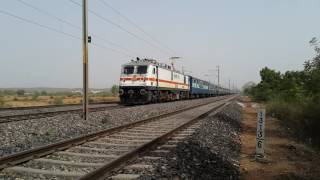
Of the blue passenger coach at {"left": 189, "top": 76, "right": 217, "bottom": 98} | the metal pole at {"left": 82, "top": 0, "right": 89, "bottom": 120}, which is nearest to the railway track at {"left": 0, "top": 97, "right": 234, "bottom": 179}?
the metal pole at {"left": 82, "top": 0, "right": 89, "bottom": 120}

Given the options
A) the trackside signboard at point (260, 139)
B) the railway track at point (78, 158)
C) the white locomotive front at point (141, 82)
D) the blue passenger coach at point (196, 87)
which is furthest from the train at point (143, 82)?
the trackside signboard at point (260, 139)

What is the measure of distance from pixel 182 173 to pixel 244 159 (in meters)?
3.13

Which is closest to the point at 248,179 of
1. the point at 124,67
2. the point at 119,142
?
the point at 119,142

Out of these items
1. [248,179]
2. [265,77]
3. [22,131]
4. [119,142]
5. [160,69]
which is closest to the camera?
[248,179]

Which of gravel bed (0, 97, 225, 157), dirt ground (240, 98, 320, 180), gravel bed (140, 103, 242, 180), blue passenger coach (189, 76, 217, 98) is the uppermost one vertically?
blue passenger coach (189, 76, 217, 98)

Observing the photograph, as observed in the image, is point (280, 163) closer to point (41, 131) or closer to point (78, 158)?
point (78, 158)

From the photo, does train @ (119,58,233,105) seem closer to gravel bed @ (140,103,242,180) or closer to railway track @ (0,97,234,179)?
railway track @ (0,97,234,179)

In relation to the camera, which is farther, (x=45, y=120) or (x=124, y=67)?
(x=124, y=67)

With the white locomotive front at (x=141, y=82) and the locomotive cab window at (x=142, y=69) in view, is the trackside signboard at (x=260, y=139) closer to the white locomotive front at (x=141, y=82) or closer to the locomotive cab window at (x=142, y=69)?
the white locomotive front at (x=141, y=82)

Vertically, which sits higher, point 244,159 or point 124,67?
point 124,67

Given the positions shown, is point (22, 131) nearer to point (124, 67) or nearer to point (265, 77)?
point (124, 67)

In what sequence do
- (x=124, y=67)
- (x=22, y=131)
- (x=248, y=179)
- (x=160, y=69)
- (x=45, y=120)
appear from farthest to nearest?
(x=160, y=69) → (x=124, y=67) → (x=45, y=120) → (x=22, y=131) → (x=248, y=179)

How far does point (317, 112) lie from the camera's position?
15.2 meters

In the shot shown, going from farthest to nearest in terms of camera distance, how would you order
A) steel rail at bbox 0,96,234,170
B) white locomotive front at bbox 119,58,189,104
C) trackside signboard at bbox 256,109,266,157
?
white locomotive front at bbox 119,58,189,104
trackside signboard at bbox 256,109,266,157
steel rail at bbox 0,96,234,170
